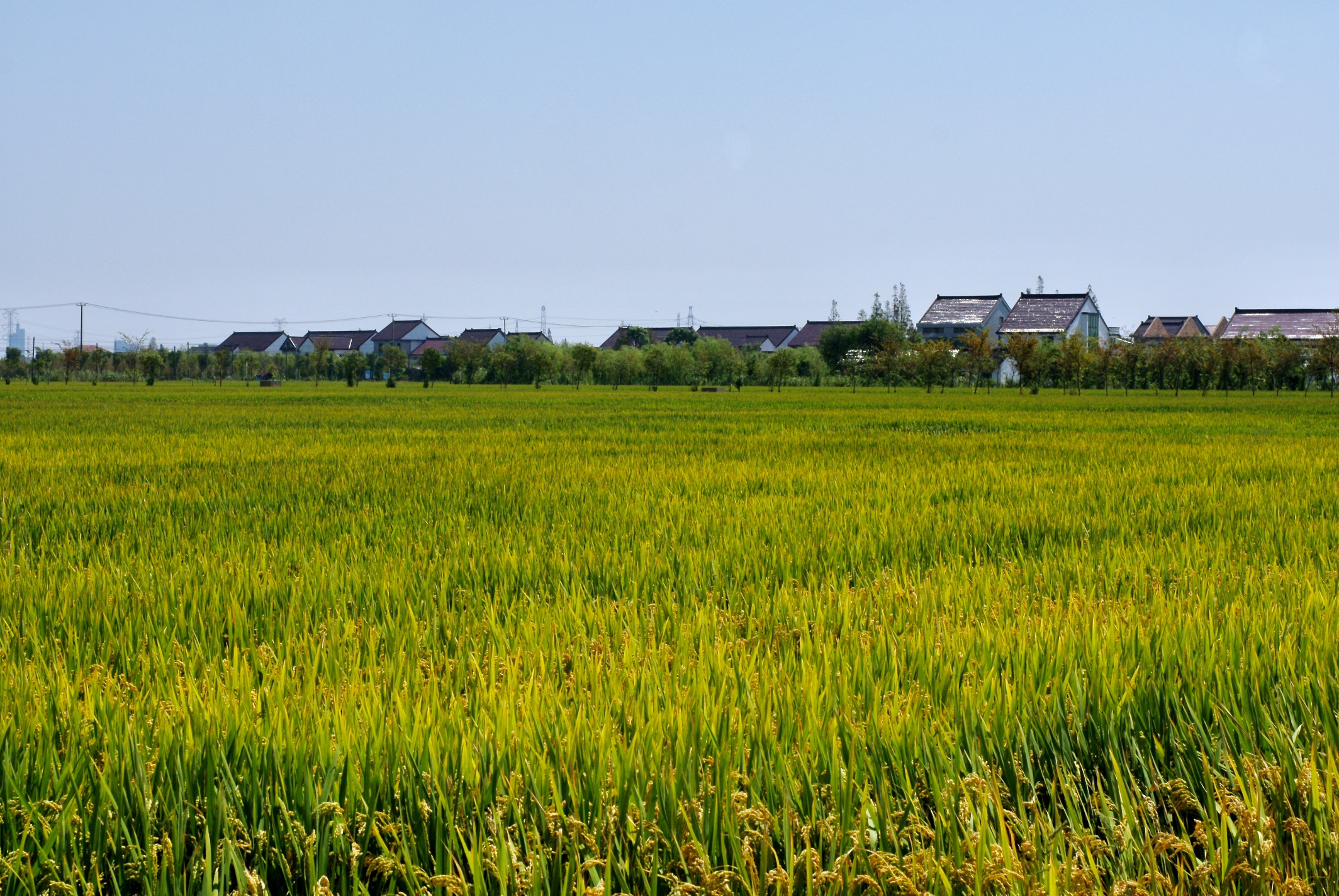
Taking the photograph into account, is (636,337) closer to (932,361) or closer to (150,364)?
(150,364)

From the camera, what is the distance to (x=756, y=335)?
4648 inches

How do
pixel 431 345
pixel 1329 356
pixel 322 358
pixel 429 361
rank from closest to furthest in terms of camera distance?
pixel 1329 356
pixel 429 361
pixel 322 358
pixel 431 345

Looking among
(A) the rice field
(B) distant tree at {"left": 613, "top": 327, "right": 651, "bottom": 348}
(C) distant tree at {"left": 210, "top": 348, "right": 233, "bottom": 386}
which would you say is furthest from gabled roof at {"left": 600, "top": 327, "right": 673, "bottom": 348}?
(A) the rice field

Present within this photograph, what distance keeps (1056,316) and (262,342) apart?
9580 cm

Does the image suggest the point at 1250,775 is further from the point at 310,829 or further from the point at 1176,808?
the point at 310,829

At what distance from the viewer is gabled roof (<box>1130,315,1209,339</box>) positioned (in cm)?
10056

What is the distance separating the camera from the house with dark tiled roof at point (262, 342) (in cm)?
11975

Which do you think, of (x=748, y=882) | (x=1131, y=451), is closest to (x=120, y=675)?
(x=748, y=882)

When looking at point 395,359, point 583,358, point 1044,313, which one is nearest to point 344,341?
point 395,359

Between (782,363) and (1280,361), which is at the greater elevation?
(1280,361)

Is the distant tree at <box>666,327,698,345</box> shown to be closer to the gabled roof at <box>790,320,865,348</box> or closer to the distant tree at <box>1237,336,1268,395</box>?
the gabled roof at <box>790,320,865,348</box>

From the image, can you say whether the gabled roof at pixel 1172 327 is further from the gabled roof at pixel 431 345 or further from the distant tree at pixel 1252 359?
the gabled roof at pixel 431 345

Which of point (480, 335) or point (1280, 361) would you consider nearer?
point (1280, 361)

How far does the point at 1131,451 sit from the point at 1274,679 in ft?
30.3
